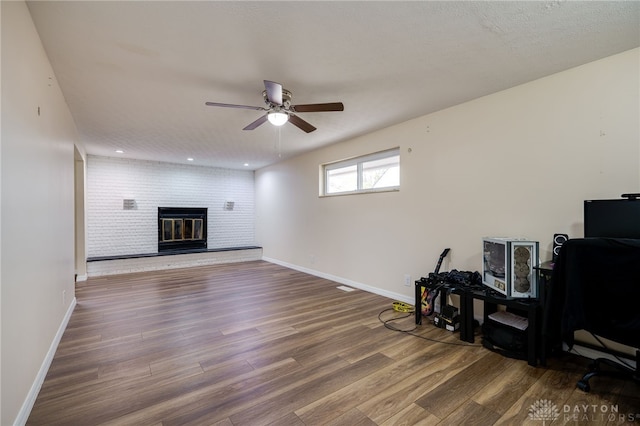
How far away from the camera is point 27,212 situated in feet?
5.65

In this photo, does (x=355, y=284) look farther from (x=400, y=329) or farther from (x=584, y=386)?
(x=584, y=386)

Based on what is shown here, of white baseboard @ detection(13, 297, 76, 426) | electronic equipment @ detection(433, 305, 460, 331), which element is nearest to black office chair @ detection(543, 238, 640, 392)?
electronic equipment @ detection(433, 305, 460, 331)

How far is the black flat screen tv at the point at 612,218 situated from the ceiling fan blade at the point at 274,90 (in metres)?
2.56

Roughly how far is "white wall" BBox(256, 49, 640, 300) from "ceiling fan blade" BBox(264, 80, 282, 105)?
208 centimetres

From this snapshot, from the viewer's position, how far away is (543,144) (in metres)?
2.59

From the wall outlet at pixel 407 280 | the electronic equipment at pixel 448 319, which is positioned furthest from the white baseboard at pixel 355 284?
Result: the electronic equipment at pixel 448 319

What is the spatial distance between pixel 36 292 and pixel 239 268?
14.3 feet

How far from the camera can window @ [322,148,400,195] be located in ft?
13.4

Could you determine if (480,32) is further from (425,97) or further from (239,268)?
(239,268)

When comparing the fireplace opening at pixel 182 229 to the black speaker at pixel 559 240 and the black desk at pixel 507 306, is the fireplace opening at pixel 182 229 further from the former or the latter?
the black speaker at pixel 559 240

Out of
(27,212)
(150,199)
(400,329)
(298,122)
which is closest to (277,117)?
(298,122)

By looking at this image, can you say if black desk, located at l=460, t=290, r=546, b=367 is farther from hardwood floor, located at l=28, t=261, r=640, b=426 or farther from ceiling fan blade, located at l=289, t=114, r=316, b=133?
ceiling fan blade, located at l=289, t=114, r=316, b=133

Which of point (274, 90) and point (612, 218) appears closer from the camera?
point (612, 218)

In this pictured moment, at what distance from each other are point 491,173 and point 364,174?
1.97 metres
